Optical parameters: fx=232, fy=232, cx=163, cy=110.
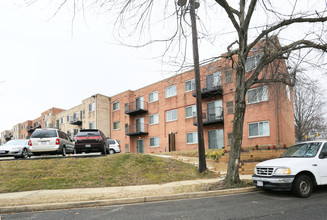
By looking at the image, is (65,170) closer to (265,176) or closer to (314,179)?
(265,176)

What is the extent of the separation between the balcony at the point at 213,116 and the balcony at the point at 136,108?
29.4 ft

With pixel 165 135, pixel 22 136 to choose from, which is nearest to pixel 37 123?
pixel 22 136

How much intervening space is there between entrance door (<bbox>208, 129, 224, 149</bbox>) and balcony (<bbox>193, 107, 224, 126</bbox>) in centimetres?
97

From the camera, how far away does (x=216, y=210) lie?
554cm

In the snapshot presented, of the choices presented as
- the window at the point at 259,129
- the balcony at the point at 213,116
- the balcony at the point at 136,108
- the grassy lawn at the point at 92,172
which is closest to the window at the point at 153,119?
the balcony at the point at 136,108

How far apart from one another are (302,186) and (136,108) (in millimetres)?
26069

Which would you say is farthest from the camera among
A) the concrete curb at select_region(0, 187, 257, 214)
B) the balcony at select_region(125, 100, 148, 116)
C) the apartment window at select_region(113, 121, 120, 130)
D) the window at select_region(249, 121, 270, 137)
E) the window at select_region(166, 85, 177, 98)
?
the apartment window at select_region(113, 121, 120, 130)

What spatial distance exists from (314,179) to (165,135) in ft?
68.7

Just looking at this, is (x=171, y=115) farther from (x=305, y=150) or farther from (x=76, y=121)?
(x=76, y=121)

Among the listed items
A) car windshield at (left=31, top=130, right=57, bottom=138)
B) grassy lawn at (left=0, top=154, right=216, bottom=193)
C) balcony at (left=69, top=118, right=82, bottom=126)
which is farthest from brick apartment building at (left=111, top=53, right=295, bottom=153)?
car windshield at (left=31, top=130, right=57, bottom=138)

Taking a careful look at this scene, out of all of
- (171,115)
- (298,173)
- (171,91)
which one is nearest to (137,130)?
(171,115)

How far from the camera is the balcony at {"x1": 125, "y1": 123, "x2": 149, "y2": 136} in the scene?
29.8m

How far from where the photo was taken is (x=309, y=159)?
22.3 feet

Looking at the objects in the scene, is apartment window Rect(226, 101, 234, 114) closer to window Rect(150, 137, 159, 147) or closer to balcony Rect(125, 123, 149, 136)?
window Rect(150, 137, 159, 147)
